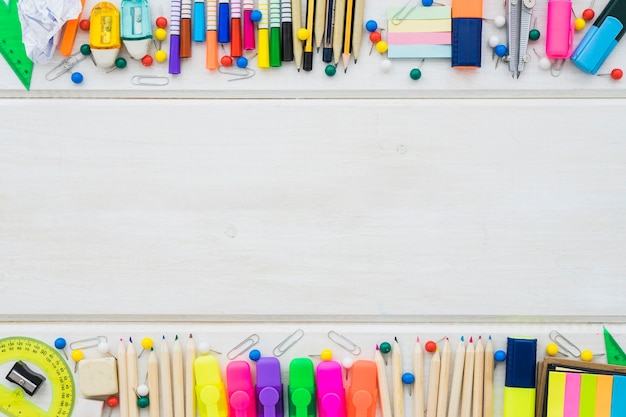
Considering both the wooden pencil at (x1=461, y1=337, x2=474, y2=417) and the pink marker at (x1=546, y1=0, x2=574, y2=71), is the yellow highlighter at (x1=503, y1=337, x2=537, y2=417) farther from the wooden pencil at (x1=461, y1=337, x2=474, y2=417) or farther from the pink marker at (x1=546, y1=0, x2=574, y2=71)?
the pink marker at (x1=546, y1=0, x2=574, y2=71)

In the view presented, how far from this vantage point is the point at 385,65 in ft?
2.30

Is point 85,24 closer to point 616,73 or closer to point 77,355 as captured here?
point 77,355

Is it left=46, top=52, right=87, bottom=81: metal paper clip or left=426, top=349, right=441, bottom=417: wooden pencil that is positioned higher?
left=46, top=52, right=87, bottom=81: metal paper clip

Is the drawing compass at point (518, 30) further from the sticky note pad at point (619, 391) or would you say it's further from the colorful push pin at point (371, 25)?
the sticky note pad at point (619, 391)

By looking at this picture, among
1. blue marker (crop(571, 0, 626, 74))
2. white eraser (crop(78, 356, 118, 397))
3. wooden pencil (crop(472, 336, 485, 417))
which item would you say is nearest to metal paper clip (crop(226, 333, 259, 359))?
white eraser (crop(78, 356, 118, 397))

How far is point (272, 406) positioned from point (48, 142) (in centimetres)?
36

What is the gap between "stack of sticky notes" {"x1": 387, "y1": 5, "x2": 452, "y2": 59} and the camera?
2.30 ft

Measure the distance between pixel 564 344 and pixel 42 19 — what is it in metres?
0.63

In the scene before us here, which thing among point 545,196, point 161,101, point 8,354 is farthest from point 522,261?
point 8,354

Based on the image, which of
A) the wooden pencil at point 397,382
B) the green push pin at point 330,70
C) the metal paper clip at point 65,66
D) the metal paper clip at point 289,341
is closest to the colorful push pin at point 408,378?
the wooden pencil at point 397,382

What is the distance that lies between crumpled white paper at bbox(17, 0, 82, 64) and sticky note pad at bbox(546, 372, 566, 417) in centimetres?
61

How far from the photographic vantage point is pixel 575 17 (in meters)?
0.71

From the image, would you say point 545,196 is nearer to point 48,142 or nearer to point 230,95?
point 230,95

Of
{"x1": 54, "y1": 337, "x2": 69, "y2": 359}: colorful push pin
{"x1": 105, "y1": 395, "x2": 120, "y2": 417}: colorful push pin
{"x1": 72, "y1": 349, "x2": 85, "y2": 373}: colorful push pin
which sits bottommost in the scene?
{"x1": 105, "y1": 395, "x2": 120, "y2": 417}: colorful push pin
